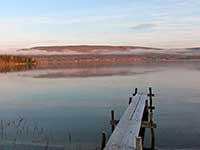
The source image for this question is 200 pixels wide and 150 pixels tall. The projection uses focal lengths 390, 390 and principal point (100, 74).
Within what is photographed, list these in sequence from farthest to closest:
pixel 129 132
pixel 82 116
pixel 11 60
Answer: pixel 11 60, pixel 82 116, pixel 129 132

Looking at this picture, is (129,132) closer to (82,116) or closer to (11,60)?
(82,116)

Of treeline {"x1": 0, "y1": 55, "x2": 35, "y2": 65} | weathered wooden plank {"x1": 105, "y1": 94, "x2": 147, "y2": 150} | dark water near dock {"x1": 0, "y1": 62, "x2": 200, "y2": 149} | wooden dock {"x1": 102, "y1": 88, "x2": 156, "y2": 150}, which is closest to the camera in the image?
wooden dock {"x1": 102, "y1": 88, "x2": 156, "y2": 150}

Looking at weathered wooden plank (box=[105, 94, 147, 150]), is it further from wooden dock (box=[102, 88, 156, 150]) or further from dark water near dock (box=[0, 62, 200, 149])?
dark water near dock (box=[0, 62, 200, 149])

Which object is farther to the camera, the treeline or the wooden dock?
the treeline

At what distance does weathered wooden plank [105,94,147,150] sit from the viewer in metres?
10.1

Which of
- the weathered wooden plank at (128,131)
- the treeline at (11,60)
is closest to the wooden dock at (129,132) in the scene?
the weathered wooden plank at (128,131)

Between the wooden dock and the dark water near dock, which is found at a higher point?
the wooden dock

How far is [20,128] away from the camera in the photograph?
20266 mm

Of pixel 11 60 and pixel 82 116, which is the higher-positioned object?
pixel 11 60

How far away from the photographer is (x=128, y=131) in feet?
39.9

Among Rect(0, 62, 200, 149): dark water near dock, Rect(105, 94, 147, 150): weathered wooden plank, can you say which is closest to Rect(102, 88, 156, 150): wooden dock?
Rect(105, 94, 147, 150): weathered wooden plank

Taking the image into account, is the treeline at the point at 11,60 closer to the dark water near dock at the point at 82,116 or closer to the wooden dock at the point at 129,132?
the dark water near dock at the point at 82,116

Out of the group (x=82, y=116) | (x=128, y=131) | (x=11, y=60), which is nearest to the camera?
(x=128, y=131)

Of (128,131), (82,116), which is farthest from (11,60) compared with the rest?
(128,131)
